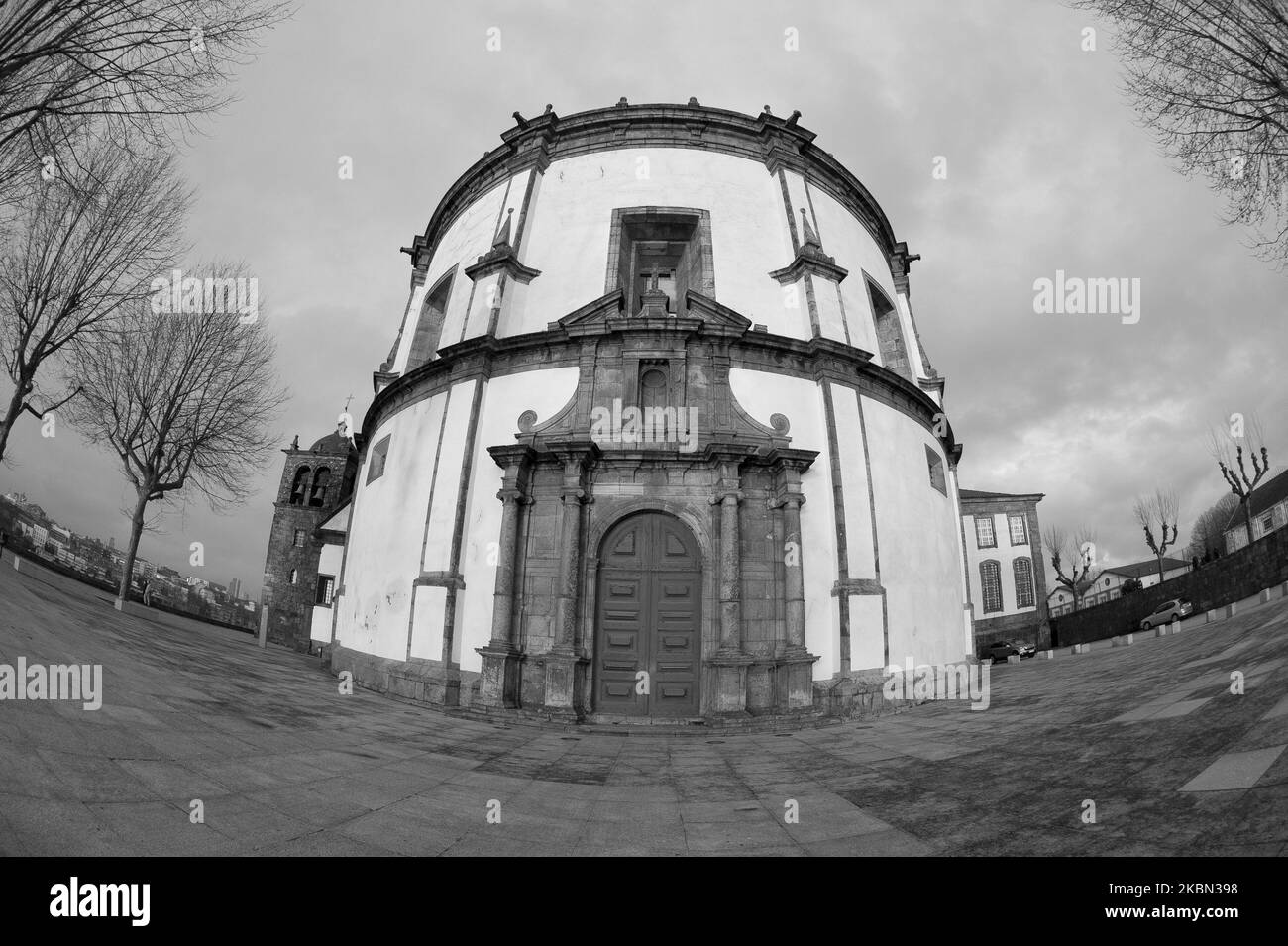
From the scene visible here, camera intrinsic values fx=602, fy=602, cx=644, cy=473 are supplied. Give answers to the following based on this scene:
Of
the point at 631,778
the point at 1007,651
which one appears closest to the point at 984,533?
the point at 1007,651

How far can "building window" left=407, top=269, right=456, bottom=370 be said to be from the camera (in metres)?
18.9

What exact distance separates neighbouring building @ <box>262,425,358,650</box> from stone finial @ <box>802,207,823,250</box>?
27661 mm

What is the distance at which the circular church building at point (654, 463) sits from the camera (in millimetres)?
12391

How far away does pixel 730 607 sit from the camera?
1221 cm

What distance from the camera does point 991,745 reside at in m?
6.99

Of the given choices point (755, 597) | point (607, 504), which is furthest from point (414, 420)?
point (755, 597)

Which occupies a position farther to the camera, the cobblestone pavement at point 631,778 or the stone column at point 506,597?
the stone column at point 506,597

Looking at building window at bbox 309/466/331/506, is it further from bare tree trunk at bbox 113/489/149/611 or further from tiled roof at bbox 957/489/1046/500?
tiled roof at bbox 957/489/1046/500

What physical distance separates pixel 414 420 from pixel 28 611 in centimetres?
829

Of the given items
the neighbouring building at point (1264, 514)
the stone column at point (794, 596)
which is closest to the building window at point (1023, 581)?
the neighbouring building at point (1264, 514)

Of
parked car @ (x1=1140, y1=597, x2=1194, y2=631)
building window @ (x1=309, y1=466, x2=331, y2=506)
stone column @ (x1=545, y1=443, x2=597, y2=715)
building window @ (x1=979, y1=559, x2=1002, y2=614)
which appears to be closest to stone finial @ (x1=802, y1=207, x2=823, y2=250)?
stone column @ (x1=545, y1=443, x2=597, y2=715)

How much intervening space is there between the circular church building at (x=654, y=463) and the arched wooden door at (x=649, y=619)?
0.05 metres

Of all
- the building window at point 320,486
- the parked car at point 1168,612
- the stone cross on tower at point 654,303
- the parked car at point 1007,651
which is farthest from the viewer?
the building window at point 320,486
